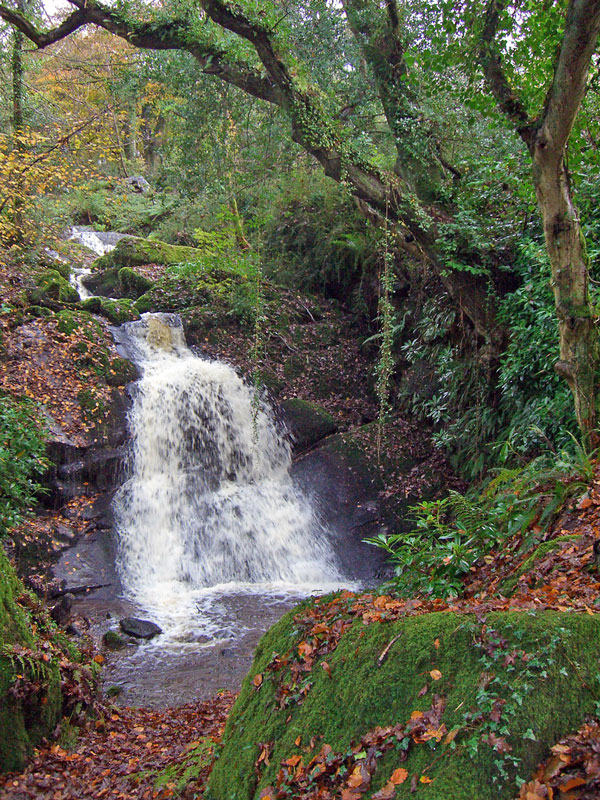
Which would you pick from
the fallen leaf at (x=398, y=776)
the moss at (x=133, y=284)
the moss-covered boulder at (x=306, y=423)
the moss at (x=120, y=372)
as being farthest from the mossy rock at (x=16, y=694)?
the moss at (x=133, y=284)

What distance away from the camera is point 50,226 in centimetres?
1323

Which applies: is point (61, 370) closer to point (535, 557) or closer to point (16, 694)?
point (16, 694)

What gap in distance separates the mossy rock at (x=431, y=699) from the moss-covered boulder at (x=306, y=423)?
26.6 feet

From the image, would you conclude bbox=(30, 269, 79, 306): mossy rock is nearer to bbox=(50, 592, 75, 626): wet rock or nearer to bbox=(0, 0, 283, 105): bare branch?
bbox=(0, 0, 283, 105): bare branch

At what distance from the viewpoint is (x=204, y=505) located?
9727mm

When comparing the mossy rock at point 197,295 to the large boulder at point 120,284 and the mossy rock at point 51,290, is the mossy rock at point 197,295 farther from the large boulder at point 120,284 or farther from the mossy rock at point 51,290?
the mossy rock at point 51,290

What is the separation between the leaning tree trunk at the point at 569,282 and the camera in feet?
16.8

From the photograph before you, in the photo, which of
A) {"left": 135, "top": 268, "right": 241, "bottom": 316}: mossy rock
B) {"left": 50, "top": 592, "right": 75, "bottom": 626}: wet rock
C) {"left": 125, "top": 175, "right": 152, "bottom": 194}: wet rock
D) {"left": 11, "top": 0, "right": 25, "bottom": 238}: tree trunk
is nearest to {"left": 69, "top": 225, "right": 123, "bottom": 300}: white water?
{"left": 125, "top": 175, "right": 152, "bottom": 194}: wet rock

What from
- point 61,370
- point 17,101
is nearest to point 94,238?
point 17,101

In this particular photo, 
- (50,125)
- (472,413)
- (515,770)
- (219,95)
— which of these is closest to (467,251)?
(472,413)

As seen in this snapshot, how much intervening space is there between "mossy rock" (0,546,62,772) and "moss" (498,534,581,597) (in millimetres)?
3314

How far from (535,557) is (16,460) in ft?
20.8

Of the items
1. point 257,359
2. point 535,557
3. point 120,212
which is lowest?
point 535,557

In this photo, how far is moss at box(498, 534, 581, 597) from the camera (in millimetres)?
3397
